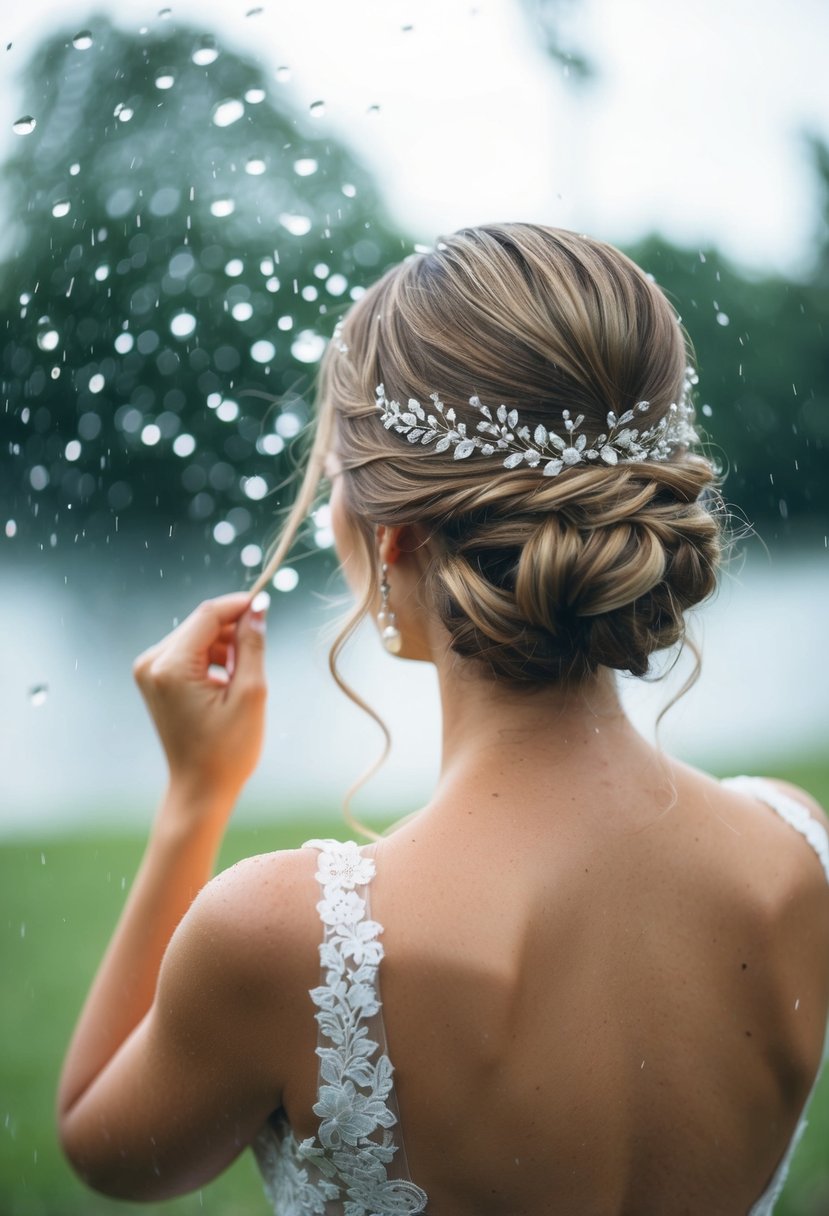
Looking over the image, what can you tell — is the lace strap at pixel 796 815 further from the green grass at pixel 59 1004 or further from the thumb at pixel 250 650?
the green grass at pixel 59 1004

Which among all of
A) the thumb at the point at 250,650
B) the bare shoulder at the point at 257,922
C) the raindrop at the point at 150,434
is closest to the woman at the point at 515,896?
the bare shoulder at the point at 257,922

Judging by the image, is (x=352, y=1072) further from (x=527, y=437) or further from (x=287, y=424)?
(x=287, y=424)

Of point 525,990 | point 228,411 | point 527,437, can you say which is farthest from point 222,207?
point 525,990

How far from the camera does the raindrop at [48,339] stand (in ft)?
7.52

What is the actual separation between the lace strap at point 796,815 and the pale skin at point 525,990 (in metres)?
0.03

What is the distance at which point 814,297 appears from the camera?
16.4 ft

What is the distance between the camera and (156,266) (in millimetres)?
2611

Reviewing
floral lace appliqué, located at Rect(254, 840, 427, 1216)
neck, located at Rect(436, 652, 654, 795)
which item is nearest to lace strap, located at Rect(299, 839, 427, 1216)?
floral lace appliqué, located at Rect(254, 840, 427, 1216)

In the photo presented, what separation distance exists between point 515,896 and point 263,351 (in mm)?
1999

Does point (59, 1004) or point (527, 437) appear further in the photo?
point (59, 1004)

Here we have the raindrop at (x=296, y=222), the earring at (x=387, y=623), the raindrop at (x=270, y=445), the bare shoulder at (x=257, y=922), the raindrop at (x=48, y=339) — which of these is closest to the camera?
the bare shoulder at (x=257, y=922)

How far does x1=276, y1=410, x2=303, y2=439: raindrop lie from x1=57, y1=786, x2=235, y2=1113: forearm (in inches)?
64.9

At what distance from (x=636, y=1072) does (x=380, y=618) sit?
2.27 feet

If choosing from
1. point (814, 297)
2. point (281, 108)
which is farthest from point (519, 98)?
point (814, 297)
